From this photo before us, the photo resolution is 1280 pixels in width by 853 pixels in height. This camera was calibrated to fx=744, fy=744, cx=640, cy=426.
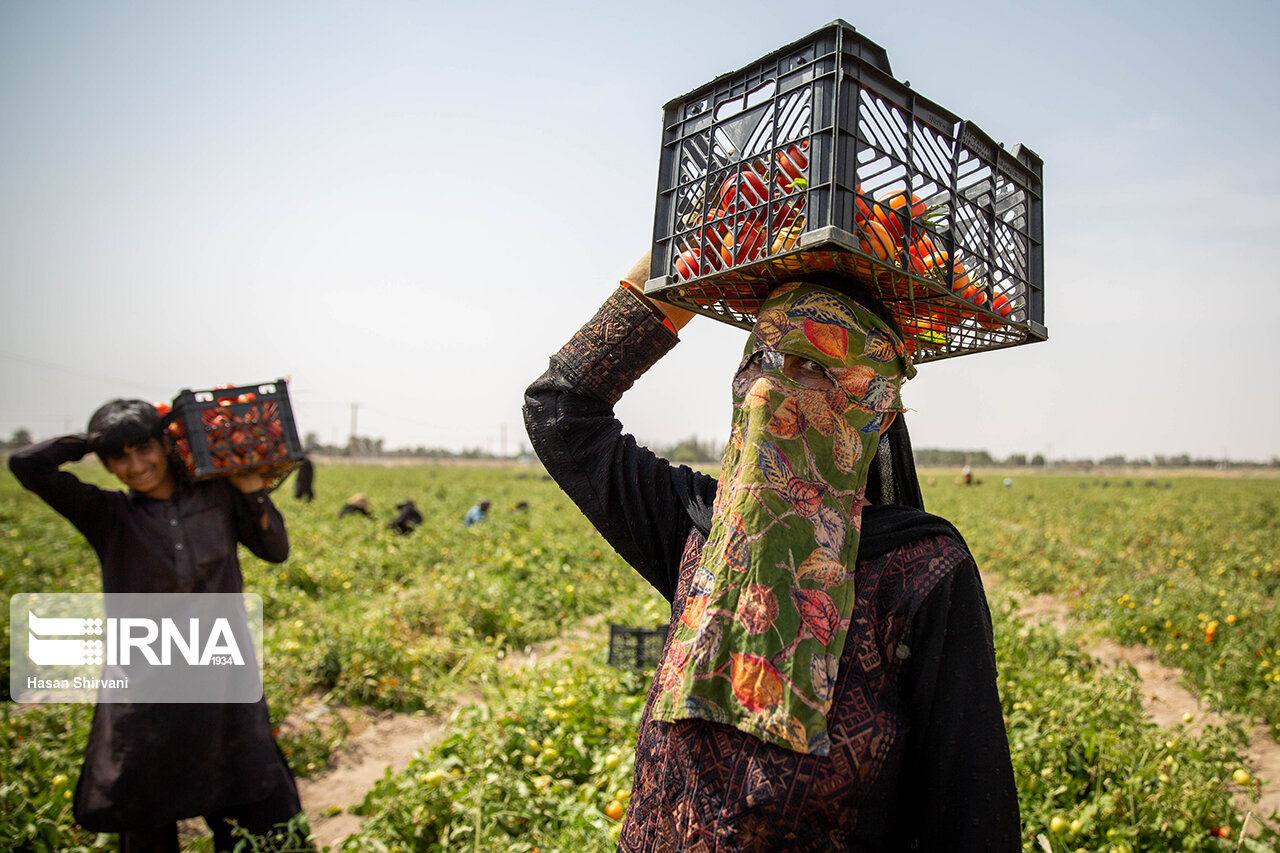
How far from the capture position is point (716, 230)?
1.28 m

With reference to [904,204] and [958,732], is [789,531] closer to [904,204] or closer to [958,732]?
[958,732]

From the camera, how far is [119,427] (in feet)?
8.50

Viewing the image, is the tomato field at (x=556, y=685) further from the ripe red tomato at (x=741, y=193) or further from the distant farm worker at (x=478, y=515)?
the ripe red tomato at (x=741, y=193)

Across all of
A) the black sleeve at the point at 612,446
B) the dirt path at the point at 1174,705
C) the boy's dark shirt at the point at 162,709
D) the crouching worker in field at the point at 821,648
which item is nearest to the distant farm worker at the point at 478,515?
the dirt path at the point at 1174,705

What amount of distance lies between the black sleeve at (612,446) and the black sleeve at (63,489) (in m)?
2.06

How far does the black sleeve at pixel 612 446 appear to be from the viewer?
1.56 m

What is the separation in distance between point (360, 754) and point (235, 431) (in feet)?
7.61

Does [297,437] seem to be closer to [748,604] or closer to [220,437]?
[220,437]

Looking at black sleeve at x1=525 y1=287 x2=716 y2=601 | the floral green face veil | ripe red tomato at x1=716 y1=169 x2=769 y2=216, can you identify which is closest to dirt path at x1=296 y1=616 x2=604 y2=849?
black sleeve at x1=525 y1=287 x2=716 y2=601

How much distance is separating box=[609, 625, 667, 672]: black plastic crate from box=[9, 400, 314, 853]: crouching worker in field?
1.45 metres

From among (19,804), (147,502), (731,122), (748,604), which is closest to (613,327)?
(731,122)

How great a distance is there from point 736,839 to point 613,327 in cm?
96

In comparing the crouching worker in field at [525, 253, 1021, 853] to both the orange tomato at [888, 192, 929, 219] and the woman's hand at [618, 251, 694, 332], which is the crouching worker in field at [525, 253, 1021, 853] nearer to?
the orange tomato at [888, 192, 929, 219]

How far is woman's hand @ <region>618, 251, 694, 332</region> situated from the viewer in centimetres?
154
